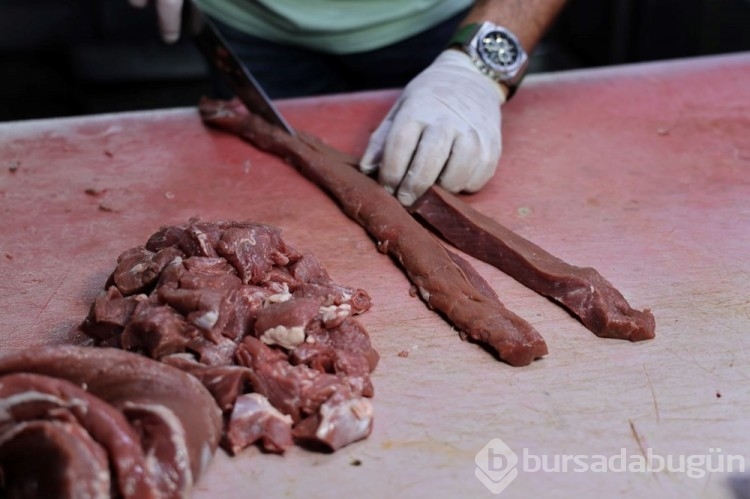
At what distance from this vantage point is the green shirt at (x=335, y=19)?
13.5 ft

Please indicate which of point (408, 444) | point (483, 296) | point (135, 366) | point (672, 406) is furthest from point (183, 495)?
point (672, 406)

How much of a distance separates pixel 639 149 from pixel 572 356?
1.46 meters

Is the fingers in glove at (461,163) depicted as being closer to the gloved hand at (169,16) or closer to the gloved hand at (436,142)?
the gloved hand at (436,142)

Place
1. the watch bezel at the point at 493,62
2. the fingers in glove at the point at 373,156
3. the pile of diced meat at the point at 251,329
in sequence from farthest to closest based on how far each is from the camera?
the watch bezel at the point at 493,62
the fingers in glove at the point at 373,156
the pile of diced meat at the point at 251,329

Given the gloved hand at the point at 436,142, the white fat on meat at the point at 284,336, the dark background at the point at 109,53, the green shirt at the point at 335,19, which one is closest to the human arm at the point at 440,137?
the gloved hand at the point at 436,142

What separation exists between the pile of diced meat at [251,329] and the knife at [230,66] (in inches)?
46.7

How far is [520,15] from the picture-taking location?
3.70 m

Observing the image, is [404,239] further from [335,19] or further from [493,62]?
[335,19]

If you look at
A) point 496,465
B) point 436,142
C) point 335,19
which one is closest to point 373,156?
point 436,142

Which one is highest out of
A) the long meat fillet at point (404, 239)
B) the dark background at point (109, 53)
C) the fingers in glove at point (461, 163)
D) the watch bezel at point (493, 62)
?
the watch bezel at point (493, 62)

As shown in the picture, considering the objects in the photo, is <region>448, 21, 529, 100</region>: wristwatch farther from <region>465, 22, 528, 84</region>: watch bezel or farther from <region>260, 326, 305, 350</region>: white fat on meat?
<region>260, 326, 305, 350</region>: white fat on meat

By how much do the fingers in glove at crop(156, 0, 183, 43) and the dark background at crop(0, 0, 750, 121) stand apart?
3140mm

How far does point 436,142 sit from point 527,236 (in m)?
0.48

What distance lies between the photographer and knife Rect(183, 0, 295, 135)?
3.55 meters
